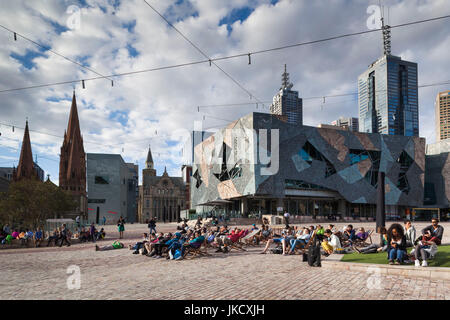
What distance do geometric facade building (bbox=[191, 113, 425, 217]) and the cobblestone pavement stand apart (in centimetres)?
3331

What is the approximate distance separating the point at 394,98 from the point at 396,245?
18656 centimetres

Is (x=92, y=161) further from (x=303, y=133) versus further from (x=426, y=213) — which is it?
(x=426, y=213)

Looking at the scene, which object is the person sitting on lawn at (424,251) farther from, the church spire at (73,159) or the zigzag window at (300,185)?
the church spire at (73,159)

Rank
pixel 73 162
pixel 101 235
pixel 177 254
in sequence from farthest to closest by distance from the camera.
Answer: pixel 73 162 < pixel 101 235 < pixel 177 254

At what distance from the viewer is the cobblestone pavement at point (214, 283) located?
6.49 meters

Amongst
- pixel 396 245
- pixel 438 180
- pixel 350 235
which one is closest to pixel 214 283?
pixel 396 245

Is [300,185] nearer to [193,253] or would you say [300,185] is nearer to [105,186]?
[193,253]

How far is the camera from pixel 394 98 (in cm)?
17138

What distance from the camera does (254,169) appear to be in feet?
144
